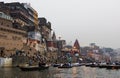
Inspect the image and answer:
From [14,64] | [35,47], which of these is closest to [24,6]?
[35,47]

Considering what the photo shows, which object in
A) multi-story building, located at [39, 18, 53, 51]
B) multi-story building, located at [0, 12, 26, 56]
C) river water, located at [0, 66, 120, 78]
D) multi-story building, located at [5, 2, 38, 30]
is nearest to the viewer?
river water, located at [0, 66, 120, 78]

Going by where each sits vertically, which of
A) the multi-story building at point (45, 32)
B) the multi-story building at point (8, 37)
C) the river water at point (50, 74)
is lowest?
the river water at point (50, 74)

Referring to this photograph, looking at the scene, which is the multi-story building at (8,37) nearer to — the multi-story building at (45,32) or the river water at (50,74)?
the river water at (50,74)

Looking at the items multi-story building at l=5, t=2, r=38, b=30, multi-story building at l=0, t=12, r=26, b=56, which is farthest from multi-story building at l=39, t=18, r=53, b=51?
multi-story building at l=0, t=12, r=26, b=56

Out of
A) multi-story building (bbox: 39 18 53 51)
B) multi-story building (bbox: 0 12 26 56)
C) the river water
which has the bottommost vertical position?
the river water

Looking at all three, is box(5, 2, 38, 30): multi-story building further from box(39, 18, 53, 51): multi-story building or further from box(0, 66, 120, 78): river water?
box(0, 66, 120, 78): river water

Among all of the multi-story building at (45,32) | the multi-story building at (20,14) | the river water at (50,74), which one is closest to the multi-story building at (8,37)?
the multi-story building at (20,14)

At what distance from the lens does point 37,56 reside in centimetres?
Answer: 12269

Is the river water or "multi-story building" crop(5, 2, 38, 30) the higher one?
"multi-story building" crop(5, 2, 38, 30)

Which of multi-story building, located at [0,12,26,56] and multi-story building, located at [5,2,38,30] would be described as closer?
multi-story building, located at [0,12,26,56]

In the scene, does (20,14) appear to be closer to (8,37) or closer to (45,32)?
(8,37)

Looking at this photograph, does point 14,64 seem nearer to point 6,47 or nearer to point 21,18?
point 6,47

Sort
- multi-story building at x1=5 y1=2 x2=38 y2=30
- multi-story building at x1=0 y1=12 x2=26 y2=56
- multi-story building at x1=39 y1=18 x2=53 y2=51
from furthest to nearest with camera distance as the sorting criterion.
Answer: multi-story building at x1=39 y1=18 x2=53 y2=51 < multi-story building at x1=5 y1=2 x2=38 y2=30 < multi-story building at x1=0 y1=12 x2=26 y2=56

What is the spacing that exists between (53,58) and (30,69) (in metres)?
72.1
